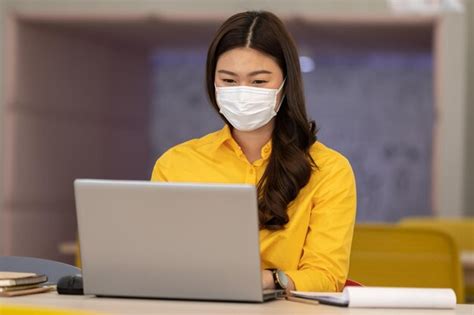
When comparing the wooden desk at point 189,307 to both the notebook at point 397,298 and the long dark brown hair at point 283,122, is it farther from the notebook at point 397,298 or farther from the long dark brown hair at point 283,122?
the long dark brown hair at point 283,122

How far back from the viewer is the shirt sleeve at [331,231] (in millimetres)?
2689

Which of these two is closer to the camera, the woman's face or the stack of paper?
the stack of paper

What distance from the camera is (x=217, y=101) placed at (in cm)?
294

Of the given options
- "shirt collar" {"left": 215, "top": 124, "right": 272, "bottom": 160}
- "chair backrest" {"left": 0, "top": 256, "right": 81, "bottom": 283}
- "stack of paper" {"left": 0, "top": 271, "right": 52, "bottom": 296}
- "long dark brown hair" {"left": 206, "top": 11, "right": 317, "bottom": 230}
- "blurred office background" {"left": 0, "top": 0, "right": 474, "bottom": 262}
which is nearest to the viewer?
"stack of paper" {"left": 0, "top": 271, "right": 52, "bottom": 296}

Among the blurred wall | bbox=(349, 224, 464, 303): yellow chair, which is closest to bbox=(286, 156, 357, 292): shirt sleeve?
bbox=(349, 224, 464, 303): yellow chair

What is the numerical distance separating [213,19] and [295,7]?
551mm

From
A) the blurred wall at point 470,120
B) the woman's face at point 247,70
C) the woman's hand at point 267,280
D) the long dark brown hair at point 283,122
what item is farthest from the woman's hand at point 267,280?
the blurred wall at point 470,120

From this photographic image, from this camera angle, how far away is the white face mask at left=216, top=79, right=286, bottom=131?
2.86 metres

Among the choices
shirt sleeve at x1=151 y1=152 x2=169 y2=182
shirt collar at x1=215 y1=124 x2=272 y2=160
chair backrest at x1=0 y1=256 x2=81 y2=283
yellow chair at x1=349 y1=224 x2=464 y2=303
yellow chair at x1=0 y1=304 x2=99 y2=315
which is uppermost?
shirt collar at x1=215 y1=124 x2=272 y2=160

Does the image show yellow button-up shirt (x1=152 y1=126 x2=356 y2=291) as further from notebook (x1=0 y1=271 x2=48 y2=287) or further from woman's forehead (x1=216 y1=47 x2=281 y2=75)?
notebook (x1=0 y1=271 x2=48 y2=287)

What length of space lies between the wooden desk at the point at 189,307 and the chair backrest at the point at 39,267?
1.22ft

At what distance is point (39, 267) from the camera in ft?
8.83

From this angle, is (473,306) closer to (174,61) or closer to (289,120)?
(289,120)

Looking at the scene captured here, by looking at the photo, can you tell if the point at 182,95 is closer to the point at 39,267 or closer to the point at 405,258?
the point at 405,258
